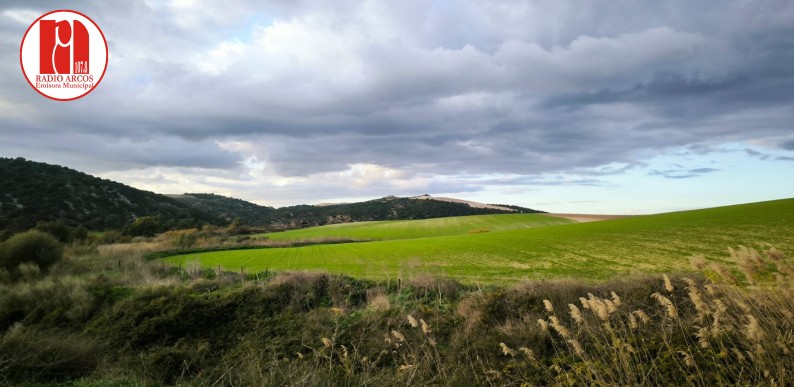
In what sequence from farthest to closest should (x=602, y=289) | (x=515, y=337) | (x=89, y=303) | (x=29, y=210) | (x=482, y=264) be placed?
(x=29, y=210) < (x=482, y=264) < (x=89, y=303) < (x=602, y=289) < (x=515, y=337)

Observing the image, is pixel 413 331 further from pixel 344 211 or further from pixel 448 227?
pixel 344 211

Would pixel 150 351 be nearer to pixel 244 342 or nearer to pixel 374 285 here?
pixel 244 342

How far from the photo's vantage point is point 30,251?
111 ft

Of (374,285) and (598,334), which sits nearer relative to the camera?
(598,334)

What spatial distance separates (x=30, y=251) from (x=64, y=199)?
62.2 m

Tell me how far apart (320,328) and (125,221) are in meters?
97.2

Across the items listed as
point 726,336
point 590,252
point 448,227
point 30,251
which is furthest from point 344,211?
point 726,336

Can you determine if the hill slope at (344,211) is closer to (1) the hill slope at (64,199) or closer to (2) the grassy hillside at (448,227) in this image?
(2) the grassy hillside at (448,227)

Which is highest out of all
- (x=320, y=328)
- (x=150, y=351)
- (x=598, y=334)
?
(x=598, y=334)

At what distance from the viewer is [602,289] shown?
1366 cm

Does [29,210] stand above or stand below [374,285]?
above

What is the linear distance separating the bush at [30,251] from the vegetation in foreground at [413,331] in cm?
1522

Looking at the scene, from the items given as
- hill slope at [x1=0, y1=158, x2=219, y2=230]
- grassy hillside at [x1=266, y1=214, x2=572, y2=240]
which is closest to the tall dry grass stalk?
grassy hillside at [x1=266, y1=214, x2=572, y2=240]

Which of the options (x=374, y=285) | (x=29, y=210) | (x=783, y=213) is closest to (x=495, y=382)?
(x=374, y=285)
